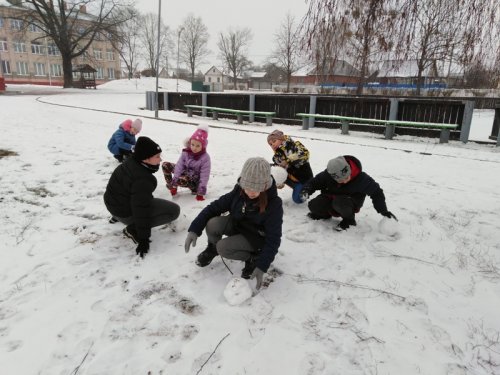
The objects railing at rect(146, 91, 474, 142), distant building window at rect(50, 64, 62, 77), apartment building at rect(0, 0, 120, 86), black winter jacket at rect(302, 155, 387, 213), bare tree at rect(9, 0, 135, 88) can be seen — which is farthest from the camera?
distant building window at rect(50, 64, 62, 77)

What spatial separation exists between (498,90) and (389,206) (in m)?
1.85

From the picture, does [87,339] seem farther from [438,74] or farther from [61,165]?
[61,165]

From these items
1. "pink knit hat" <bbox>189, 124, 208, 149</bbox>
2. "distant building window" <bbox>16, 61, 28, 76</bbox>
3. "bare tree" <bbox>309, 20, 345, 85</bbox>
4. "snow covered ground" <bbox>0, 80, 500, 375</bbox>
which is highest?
"distant building window" <bbox>16, 61, 28, 76</bbox>

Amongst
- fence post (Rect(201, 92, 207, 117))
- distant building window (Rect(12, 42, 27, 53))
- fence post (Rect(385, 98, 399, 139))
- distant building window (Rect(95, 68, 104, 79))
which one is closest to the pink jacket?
fence post (Rect(385, 98, 399, 139))

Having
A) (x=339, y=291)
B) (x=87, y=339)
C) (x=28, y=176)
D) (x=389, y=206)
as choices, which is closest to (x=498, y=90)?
(x=389, y=206)

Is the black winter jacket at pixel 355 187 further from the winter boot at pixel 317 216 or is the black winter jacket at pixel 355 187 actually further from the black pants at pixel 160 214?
the black pants at pixel 160 214

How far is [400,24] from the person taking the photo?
325cm

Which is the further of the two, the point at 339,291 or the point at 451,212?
the point at 451,212

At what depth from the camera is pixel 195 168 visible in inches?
196

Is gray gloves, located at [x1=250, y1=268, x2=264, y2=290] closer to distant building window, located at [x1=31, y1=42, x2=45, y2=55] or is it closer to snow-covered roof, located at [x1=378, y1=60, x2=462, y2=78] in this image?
snow-covered roof, located at [x1=378, y1=60, x2=462, y2=78]

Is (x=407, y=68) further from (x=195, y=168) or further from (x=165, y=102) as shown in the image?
(x=165, y=102)

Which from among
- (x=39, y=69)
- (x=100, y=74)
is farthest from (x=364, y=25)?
(x=100, y=74)

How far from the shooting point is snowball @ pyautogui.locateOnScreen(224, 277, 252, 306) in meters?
2.74

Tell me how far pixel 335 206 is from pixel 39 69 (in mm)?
63350
